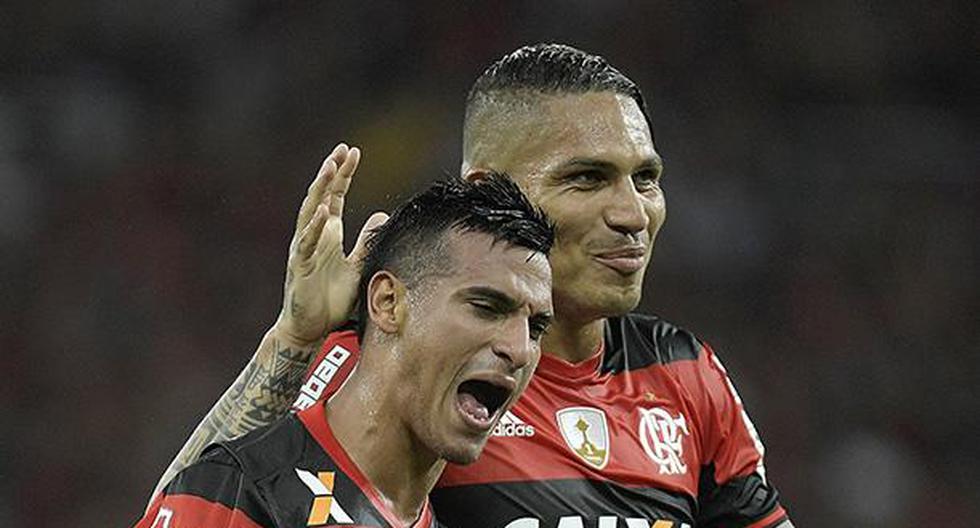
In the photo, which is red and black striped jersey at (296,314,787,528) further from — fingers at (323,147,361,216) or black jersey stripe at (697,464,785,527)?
fingers at (323,147,361,216)

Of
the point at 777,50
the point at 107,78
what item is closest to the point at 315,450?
the point at 107,78

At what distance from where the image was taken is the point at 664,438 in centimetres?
349

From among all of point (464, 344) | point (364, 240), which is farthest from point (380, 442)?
point (364, 240)

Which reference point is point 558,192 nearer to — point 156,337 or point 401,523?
point 401,523

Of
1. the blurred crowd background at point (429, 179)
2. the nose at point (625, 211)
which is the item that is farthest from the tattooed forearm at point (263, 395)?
the blurred crowd background at point (429, 179)

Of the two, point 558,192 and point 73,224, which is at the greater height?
point 558,192

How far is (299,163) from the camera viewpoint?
8180 mm

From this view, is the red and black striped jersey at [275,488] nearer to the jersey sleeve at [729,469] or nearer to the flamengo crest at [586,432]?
the flamengo crest at [586,432]

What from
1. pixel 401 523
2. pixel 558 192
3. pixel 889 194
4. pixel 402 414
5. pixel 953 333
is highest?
pixel 558 192

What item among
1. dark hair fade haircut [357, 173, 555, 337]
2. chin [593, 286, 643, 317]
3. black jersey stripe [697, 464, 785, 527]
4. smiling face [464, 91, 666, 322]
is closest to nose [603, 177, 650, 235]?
smiling face [464, 91, 666, 322]

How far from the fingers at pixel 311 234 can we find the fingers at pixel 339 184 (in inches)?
1.2

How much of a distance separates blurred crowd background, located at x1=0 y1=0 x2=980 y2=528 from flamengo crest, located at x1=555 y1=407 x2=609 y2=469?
394 centimetres

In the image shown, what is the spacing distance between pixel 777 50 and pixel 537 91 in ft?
20.3

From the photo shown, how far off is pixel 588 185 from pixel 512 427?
505 mm
